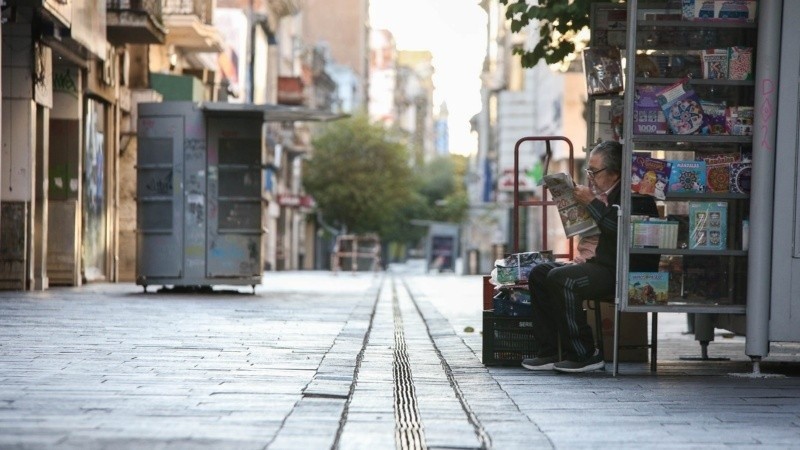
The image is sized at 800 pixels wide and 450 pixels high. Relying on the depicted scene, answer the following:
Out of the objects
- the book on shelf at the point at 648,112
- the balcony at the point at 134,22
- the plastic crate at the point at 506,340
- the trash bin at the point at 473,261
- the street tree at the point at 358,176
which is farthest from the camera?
the street tree at the point at 358,176

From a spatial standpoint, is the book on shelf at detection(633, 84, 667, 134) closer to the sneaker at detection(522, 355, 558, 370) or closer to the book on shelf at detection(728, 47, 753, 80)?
the book on shelf at detection(728, 47, 753, 80)

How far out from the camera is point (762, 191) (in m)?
10.2

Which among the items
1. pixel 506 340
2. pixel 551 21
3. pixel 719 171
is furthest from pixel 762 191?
pixel 551 21

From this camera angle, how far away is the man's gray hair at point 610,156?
34.7 feet

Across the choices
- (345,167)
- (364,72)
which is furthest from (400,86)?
(345,167)

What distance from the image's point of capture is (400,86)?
17362 cm

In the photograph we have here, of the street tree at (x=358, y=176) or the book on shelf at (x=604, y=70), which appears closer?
the book on shelf at (x=604, y=70)

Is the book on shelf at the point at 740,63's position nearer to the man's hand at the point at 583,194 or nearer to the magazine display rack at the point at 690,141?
the magazine display rack at the point at 690,141

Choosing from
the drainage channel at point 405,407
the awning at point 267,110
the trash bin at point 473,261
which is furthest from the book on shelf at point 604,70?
the trash bin at point 473,261

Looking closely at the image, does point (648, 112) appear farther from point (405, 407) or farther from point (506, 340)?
point (405, 407)

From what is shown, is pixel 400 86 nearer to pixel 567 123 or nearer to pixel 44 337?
pixel 567 123

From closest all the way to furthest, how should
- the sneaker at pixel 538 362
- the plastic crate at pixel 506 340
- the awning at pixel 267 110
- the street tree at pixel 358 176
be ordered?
the sneaker at pixel 538 362 → the plastic crate at pixel 506 340 → the awning at pixel 267 110 → the street tree at pixel 358 176

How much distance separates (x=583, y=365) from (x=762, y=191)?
1.65m

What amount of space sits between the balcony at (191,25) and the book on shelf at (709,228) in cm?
2584
